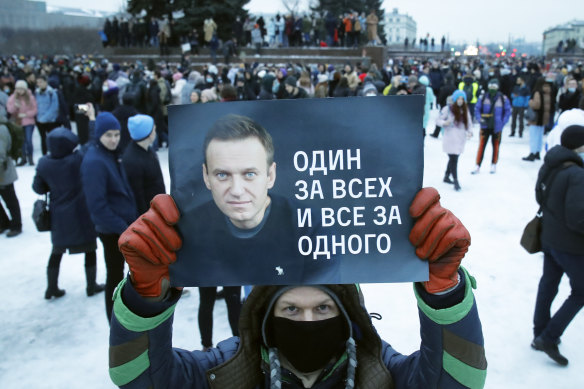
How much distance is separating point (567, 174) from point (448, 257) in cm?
271

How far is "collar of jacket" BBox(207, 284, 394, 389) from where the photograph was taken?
1673 mm

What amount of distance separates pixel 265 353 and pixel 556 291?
3.24 m

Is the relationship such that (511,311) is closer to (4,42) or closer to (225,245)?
(225,245)

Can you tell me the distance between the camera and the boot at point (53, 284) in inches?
199

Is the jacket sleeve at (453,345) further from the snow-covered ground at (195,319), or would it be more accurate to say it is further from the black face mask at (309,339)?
the snow-covered ground at (195,319)

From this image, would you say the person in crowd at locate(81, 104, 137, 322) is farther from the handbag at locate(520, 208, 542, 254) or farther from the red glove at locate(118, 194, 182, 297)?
the handbag at locate(520, 208, 542, 254)

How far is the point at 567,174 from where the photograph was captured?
3.59m

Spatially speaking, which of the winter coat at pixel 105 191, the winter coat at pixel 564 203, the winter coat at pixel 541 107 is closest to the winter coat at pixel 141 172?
the winter coat at pixel 105 191

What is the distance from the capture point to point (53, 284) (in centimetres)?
509

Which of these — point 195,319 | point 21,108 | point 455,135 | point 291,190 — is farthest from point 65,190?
point 21,108

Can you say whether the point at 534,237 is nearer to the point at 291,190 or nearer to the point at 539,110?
the point at 291,190

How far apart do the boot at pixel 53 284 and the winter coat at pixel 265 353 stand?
3846 mm

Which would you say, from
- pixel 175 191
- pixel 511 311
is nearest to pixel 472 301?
pixel 175 191

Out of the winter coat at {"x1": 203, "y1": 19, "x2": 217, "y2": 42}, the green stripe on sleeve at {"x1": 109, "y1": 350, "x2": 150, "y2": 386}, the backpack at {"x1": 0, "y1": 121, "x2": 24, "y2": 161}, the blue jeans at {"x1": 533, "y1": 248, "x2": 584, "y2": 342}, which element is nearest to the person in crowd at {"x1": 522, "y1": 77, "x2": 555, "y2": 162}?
the blue jeans at {"x1": 533, "y1": 248, "x2": 584, "y2": 342}
